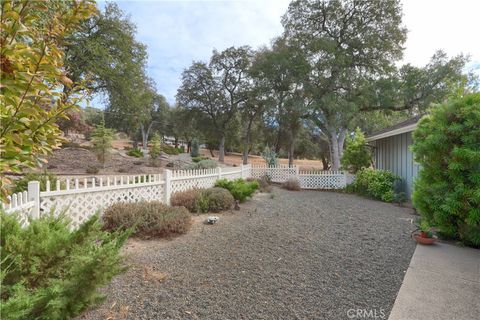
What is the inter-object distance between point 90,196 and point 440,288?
5274mm

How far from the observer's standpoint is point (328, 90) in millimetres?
15445

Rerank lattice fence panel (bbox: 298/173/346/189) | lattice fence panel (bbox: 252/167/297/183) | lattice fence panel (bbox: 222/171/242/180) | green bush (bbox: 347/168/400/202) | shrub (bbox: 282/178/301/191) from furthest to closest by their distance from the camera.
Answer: lattice fence panel (bbox: 252/167/297/183)
lattice fence panel (bbox: 298/173/346/189)
shrub (bbox: 282/178/301/191)
lattice fence panel (bbox: 222/171/242/180)
green bush (bbox: 347/168/400/202)

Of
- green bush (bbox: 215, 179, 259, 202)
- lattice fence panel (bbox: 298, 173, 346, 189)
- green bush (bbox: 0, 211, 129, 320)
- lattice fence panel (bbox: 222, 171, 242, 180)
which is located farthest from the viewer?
lattice fence panel (bbox: 298, 173, 346, 189)

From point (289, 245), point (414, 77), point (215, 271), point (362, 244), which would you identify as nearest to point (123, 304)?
point (215, 271)

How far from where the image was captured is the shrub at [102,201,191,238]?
13.9 feet

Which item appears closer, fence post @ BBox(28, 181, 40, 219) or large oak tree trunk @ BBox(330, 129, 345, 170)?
fence post @ BBox(28, 181, 40, 219)

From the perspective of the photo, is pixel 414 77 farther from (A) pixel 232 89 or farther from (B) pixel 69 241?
(B) pixel 69 241

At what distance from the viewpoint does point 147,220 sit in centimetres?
436

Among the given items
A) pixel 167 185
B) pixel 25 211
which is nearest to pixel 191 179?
pixel 167 185

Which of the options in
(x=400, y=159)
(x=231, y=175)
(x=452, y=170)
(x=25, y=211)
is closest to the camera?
(x=25, y=211)

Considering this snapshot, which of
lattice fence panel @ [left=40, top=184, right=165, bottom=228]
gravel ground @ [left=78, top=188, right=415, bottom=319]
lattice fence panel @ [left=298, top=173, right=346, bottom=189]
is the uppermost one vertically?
lattice fence panel @ [left=40, top=184, right=165, bottom=228]

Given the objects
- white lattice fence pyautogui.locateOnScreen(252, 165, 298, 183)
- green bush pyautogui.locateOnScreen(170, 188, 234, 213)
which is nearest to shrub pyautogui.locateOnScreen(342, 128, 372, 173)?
white lattice fence pyautogui.locateOnScreen(252, 165, 298, 183)

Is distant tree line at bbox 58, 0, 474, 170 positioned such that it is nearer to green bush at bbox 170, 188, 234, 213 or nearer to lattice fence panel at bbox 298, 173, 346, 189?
lattice fence panel at bbox 298, 173, 346, 189

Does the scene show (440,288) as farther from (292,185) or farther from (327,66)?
(327,66)
